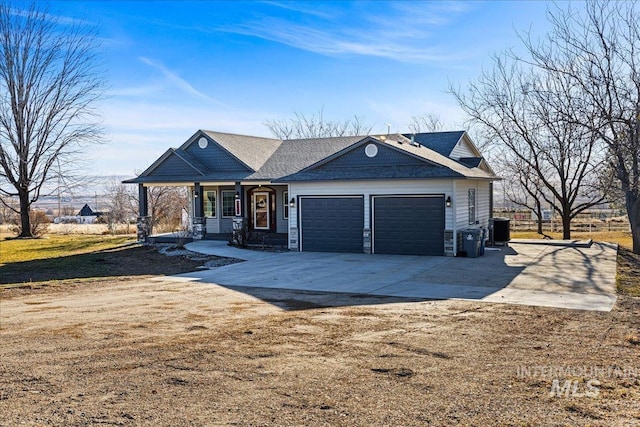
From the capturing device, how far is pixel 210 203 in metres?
26.1

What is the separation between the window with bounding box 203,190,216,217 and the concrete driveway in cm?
605

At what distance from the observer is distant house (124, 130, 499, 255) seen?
18.4 m

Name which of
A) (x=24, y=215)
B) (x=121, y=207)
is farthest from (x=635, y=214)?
(x=121, y=207)

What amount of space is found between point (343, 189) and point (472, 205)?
5.22 m

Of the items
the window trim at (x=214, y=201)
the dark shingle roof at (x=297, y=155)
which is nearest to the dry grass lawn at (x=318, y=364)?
the dark shingle roof at (x=297, y=155)

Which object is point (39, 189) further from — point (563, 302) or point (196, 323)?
point (563, 302)

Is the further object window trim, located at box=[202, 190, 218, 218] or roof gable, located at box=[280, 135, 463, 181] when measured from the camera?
window trim, located at box=[202, 190, 218, 218]

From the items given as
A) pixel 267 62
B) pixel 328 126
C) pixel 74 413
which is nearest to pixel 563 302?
pixel 74 413

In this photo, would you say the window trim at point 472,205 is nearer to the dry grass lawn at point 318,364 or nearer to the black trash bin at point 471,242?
the black trash bin at point 471,242

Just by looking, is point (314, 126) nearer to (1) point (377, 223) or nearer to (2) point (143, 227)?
(2) point (143, 227)

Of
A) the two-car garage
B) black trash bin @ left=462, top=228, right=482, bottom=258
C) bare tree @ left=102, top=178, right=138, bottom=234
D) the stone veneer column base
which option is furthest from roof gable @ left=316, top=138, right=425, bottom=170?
bare tree @ left=102, top=178, right=138, bottom=234

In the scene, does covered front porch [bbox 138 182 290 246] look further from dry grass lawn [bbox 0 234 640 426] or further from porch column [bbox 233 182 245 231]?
dry grass lawn [bbox 0 234 640 426]

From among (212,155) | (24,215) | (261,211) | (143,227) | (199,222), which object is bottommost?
(143,227)

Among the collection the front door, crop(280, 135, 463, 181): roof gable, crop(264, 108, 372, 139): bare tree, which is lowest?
the front door
